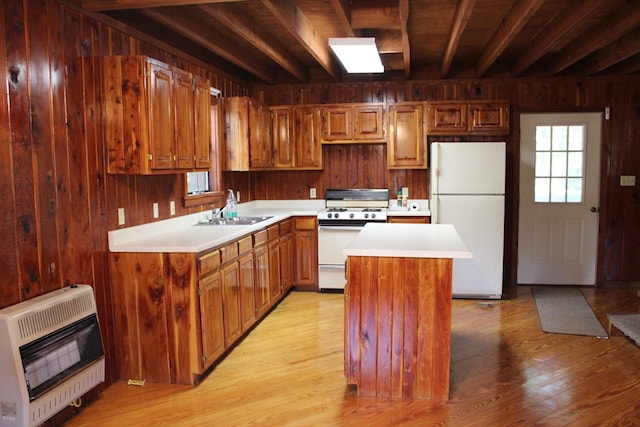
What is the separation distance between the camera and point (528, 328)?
14.1 feet

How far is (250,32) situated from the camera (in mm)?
3836

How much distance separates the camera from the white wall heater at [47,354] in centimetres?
230

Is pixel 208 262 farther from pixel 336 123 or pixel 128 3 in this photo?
pixel 336 123

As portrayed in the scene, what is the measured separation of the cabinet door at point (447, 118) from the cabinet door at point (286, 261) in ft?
6.35

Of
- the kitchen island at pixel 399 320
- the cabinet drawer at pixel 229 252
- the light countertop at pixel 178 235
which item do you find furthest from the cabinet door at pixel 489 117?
the cabinet drawer at pixel 229 252

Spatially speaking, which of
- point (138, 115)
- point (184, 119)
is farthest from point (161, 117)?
point (184, 119)

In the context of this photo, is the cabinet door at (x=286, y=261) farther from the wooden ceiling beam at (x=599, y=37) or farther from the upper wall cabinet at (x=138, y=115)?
the wooden ceiling beam at (x=599, y=37)

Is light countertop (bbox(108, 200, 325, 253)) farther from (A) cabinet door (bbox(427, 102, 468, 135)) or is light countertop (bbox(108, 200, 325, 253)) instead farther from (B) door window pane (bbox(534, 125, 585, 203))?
(B) door window pane (bbox(534, 125, 585, 203))

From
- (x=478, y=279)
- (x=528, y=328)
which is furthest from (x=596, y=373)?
(x=478, y=279)

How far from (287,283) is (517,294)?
8.04ft

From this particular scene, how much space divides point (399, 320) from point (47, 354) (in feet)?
6.17

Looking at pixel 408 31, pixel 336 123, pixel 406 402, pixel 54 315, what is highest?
pixel 408 31

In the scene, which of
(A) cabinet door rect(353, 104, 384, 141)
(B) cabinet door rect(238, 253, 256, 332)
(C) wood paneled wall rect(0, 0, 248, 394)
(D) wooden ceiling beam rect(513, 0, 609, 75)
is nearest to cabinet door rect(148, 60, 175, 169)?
(C) wood paneled wall rect(0, 0, 248, 394)

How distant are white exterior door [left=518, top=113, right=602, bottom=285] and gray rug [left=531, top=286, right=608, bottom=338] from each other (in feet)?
1.01
